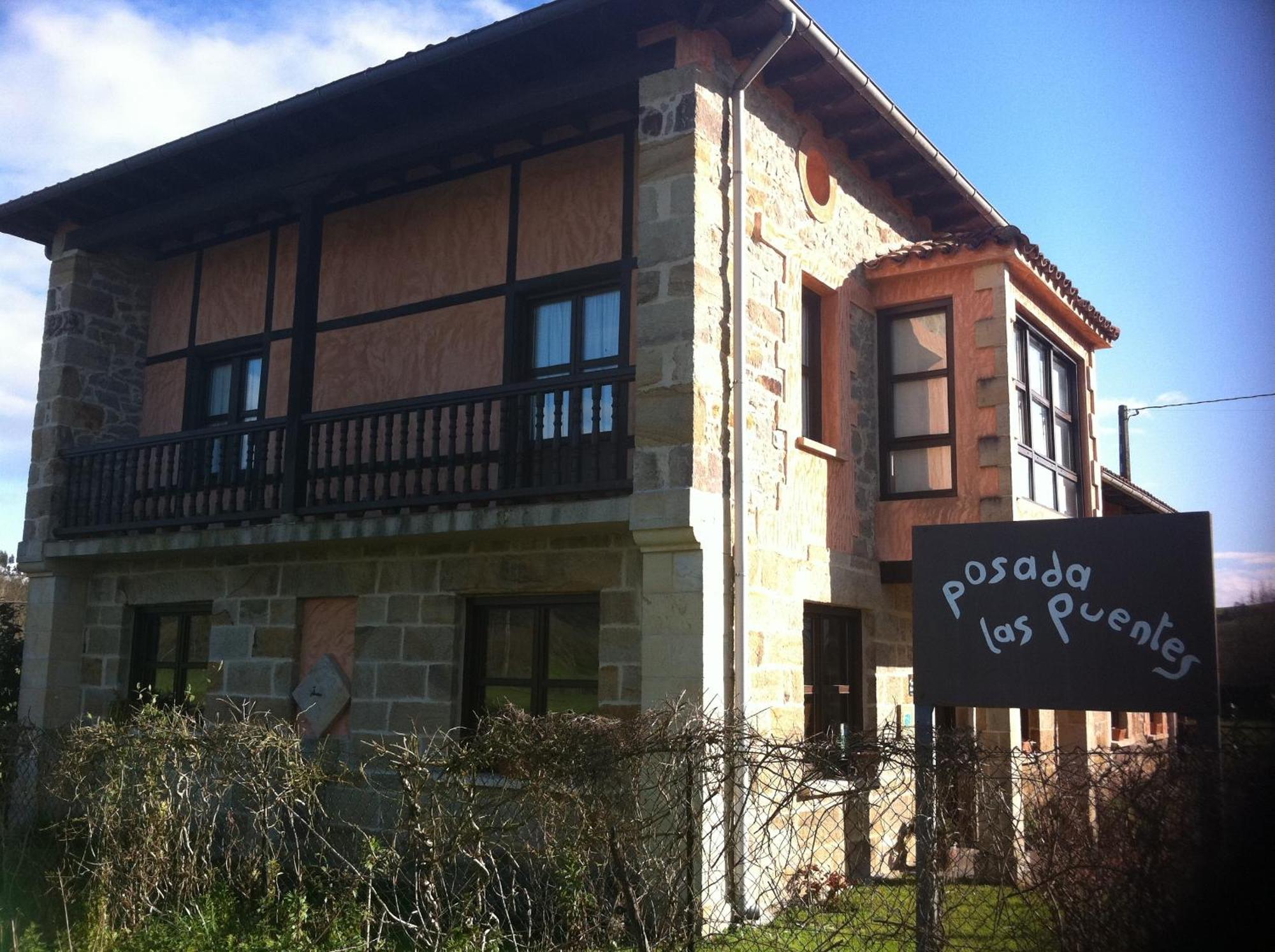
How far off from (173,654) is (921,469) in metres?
7.03

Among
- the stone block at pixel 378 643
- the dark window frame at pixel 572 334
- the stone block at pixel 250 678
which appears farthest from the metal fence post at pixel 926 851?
the stone block at pixel 250 678

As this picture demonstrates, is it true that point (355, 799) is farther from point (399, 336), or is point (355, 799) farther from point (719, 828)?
point (399, 336)

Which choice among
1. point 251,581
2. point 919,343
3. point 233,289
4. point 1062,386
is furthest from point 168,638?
point 1062,386

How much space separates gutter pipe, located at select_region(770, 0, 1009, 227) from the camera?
26.3 feet

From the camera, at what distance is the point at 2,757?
28.3 ft

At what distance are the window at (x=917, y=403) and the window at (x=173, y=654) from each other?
629 centimetres

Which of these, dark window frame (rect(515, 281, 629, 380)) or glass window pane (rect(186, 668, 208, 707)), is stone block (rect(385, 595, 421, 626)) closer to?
dark window frame (rect(515, 281, 629, 380))

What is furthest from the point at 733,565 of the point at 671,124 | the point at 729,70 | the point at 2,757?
the point at 2,757

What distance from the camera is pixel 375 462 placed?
9.00 meters

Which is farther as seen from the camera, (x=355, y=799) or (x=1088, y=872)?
(x=355, y=799)

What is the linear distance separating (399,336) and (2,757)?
441cm

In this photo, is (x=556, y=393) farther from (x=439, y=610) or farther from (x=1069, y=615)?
(x=1069, y=615)

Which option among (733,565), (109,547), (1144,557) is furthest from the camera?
(109,547)

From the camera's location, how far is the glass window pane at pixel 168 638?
36.3 ft
